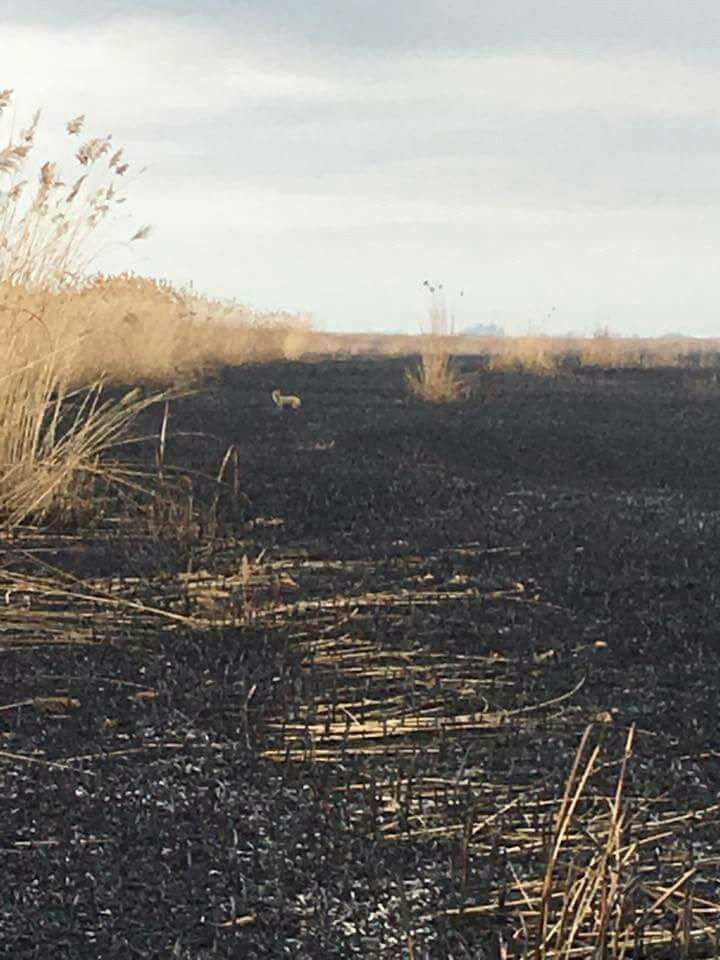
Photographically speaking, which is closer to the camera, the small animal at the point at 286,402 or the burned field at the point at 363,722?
the burned field at the point at 363,722

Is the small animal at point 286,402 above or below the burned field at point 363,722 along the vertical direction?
above

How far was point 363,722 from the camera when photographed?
2.85 meters

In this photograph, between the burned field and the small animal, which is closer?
the burned field

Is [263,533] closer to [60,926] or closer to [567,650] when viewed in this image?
[567,650]

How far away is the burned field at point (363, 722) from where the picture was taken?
6.49ft

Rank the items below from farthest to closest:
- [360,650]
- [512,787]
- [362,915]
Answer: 1. [360,650]
2. [512,787]
3. [362,915]

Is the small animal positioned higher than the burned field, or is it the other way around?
the small animal

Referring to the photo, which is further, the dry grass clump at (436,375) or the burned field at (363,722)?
the dry grass clump at (436,375)

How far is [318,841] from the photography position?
7.39ft

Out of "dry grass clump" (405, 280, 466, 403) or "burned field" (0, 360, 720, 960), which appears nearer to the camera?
"burned field" (0, 360, 720, 960)

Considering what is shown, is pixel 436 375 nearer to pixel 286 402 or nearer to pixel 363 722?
pixel 286 402

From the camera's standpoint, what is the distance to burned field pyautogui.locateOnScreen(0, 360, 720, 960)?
6.49 ft

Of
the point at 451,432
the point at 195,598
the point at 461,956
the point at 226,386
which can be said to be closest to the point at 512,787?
the point at 461,956

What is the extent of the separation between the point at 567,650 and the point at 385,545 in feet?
4.10
